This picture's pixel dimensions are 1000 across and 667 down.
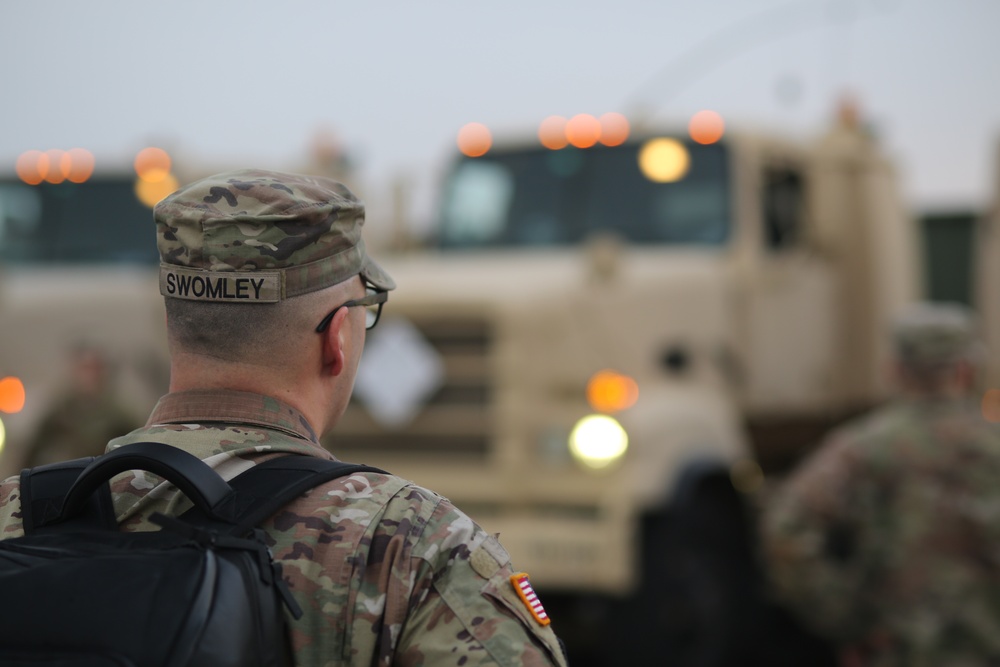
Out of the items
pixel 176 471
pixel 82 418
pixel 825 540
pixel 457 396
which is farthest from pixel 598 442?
pixel 176 471

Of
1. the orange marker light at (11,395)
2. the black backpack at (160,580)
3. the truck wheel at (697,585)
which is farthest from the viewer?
the orange marker light at (11,395)

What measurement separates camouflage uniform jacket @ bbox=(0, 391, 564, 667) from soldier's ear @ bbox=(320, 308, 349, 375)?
15 cm

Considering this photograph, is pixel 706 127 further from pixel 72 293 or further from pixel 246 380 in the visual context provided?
pixel 246 380

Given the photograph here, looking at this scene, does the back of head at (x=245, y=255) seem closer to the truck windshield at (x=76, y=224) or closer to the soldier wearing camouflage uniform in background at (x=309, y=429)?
the soldier wearing camouflage uniform in background at (x=309, y=429)

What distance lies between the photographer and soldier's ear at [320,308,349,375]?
166 centimetres

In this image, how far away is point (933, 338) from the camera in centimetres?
414

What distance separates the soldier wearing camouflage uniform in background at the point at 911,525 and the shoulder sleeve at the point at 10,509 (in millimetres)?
3069

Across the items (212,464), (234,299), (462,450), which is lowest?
(462,450)

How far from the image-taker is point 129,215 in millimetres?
8281

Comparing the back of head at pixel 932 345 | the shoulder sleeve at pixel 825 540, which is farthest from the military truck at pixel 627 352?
the back of head at pixel 932 345

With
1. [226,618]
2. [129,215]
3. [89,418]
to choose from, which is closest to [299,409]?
[226,618]

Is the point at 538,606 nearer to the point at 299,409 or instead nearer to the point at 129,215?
the point at 299,409

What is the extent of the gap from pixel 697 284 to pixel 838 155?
1522 millimetres

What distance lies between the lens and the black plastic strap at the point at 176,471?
1.47 meters
